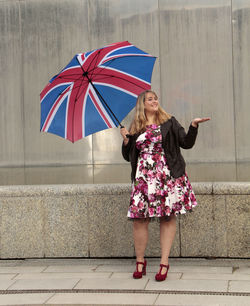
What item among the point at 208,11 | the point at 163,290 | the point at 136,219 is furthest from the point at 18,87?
the point at 163,290

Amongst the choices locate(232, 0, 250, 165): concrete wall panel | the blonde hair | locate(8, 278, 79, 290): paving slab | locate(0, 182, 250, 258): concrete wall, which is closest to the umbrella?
the blonde hair

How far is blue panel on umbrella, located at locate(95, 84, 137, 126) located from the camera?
18.4ft

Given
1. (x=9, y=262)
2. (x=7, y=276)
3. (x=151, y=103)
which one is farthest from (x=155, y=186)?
(x=9, y=262)

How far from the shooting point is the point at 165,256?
214 inches

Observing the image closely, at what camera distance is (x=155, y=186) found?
5402 mm

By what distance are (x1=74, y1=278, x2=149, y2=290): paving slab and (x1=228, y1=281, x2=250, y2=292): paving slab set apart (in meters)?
0.80

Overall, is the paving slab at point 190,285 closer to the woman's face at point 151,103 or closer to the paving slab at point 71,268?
the paving slab at point 71,268

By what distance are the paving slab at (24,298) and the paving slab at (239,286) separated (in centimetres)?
162

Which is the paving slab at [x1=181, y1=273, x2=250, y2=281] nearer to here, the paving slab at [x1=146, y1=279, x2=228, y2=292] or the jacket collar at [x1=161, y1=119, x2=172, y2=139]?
the paving slab at [x1=146, y1=279, x2=228, y2=292]

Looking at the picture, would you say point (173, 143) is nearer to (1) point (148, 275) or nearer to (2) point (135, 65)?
(2) point (135, 65)

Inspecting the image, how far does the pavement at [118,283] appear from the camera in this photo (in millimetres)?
4816

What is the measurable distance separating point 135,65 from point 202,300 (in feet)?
7.67

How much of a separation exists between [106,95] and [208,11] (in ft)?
14.8

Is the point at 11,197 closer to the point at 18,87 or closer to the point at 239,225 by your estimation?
the point at 239,225
